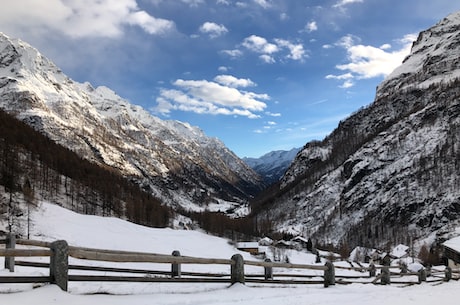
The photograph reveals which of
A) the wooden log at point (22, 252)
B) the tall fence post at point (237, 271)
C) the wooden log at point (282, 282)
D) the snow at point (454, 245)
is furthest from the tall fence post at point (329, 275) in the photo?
the snow at point (454, 245)

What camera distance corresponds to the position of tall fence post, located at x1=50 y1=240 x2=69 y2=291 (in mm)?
8289

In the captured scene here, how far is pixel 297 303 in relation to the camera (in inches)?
440

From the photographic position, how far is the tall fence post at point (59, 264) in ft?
27.2

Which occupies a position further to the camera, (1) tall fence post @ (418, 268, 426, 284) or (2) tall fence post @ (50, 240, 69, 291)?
(1) tall fence post @ (418, 268, 426, 284)

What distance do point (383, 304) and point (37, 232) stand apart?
39.7 metres

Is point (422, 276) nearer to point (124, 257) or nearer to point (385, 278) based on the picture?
point (385, 278)

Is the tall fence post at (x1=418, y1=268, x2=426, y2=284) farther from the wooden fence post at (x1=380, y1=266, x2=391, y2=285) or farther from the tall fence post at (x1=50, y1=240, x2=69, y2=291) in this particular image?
the tall fence post at (x1=50, y1=240, x2=69, y2=291)

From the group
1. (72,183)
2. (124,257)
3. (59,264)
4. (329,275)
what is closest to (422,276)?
(329,275)

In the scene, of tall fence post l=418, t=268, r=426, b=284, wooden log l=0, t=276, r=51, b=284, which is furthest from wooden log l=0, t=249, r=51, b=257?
tall fence post l=418, t=268, r=426, b=284

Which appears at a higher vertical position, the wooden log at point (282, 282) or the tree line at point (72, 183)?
the tree line at point (72, 183)

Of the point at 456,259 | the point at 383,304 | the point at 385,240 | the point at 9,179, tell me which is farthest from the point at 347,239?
the point at 383,304

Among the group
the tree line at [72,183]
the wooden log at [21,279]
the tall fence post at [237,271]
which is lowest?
the tall fence post at [237,271]

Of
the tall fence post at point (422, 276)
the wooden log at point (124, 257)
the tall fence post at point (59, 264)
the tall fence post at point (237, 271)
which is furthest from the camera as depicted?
the tall fence post at point (422, 276)

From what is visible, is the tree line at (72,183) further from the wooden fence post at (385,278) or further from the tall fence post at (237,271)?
the tall fence post at (237,271)
